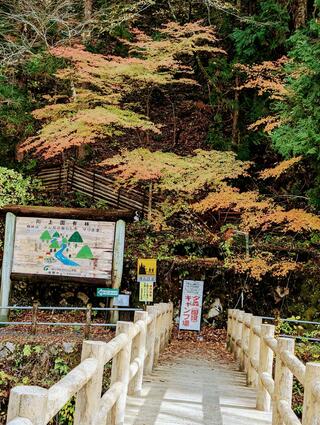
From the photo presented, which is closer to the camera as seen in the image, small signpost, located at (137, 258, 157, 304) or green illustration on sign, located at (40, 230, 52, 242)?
small signpost, located at (137, 258, 157, 304)

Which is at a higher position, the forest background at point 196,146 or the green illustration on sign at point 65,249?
the forest background at point 196,146

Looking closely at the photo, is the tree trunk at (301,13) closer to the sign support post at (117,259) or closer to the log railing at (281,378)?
the sign support post at (117,259)

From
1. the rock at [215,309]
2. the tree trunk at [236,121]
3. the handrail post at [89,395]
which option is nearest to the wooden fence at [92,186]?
the tree trunk at [236,121]

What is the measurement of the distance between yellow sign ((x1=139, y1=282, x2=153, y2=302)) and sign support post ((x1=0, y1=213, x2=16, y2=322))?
310 cm

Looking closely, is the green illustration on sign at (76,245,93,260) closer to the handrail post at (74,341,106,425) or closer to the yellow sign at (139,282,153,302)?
the yellow sign at (139,282,153,302)

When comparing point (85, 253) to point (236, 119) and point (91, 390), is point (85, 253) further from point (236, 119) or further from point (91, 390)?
point (91, 390)

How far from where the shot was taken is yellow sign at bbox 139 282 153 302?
38.5 feet

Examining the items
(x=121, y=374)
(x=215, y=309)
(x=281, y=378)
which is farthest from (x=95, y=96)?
(x=281, y=378)

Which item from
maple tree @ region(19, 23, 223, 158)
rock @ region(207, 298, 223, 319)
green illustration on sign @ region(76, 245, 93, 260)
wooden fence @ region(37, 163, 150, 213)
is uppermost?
maple tree @ region(19, 23, 223, 158)

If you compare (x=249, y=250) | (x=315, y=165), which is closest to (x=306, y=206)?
(x=249, y=250)

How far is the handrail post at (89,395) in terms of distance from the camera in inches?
114

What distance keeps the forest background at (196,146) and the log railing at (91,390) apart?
6065 mm

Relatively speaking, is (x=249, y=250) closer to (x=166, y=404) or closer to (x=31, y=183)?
(x=31, y=183)

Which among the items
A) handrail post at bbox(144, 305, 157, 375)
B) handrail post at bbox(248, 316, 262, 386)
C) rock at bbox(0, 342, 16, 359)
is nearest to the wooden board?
rock at bbox(0, 342, 16, 359)
